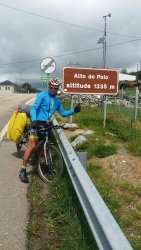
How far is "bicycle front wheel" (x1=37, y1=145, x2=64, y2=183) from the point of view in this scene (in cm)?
748

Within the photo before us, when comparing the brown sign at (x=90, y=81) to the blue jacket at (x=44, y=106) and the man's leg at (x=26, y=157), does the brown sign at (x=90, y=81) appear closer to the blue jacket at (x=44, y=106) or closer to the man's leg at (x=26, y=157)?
the blue jacket at (x=44, y=106)

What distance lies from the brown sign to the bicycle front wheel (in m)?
5.85

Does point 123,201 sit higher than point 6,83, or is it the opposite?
point 123,201

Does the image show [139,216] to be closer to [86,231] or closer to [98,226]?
[86,231]

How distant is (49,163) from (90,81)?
6.21 meters

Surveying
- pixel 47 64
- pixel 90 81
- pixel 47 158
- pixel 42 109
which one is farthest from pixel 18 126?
pixel 47 64

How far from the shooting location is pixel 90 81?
1339 cm

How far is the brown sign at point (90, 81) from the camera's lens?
13.3 m

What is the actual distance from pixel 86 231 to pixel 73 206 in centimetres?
89

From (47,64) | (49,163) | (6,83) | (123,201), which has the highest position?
(47,64)

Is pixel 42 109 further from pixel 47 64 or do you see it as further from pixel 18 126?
pixel 47 64

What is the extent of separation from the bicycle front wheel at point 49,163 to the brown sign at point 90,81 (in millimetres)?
5847

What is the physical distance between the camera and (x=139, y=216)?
569 centimetres

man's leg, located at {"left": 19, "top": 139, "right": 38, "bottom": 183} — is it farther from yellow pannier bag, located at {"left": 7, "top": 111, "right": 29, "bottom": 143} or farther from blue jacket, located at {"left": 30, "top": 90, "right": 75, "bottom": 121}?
yellow pannier bag, located at {"left": 7, "top": 111, "right": 29, "bottom": 143}
